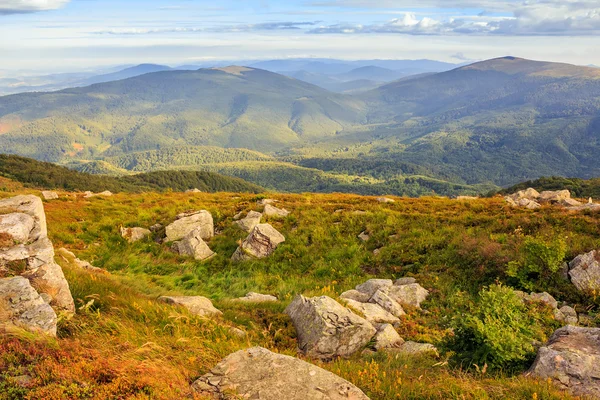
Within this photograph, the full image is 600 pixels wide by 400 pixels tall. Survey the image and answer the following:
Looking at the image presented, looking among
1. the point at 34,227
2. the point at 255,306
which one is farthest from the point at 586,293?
the point at 34,227

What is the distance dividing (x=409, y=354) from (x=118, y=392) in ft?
19.5

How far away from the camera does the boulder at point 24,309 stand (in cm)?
655

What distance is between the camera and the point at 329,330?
29.0 ft

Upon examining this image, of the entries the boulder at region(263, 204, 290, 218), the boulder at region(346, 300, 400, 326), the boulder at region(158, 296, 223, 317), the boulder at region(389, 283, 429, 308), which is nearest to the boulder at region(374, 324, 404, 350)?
the boulder at region(346, 300, 400, 326)

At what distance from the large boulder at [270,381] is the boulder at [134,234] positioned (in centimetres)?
1546

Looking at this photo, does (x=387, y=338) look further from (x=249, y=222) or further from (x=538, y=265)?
(x=249, y=222)

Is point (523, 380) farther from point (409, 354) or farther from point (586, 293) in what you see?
point (586, 293)

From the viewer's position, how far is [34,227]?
32.8 ft

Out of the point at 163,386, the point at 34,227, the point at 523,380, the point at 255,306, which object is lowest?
the point at 255,306

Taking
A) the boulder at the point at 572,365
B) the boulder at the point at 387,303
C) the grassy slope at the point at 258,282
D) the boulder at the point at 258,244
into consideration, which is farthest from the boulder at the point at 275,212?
the boulder at the point at 572,365

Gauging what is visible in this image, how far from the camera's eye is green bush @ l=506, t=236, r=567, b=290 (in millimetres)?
12422

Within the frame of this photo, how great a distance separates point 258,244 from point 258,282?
3.38 meters

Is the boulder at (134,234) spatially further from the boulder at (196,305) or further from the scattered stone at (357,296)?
the scattered stone at (357,296)

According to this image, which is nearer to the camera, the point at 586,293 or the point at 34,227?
the point at 34,227
